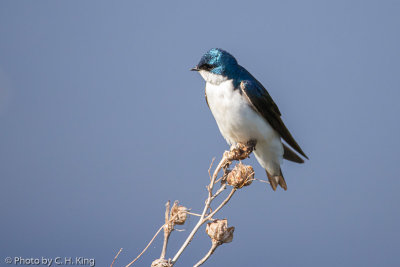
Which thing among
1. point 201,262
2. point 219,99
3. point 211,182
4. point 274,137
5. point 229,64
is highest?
point 229,64

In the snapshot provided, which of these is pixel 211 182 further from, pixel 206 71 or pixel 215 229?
pixel 206 71

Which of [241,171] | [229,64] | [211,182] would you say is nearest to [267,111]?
[229,64]

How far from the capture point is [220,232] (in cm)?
106

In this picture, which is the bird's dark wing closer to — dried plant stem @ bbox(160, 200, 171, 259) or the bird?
the bird

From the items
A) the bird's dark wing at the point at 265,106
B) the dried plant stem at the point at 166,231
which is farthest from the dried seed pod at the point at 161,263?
the bird's dark wing at the point at 265,106

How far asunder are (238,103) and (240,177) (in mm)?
785

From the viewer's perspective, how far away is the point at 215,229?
107 centimetres

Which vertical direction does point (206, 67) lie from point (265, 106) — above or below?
above

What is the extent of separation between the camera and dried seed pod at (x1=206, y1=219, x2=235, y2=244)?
41.9 inches

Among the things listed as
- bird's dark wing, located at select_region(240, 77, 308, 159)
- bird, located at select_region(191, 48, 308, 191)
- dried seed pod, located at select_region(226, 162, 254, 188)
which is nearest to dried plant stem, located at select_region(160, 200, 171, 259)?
dried seed pod, located at select_region(226, 162, 254, 188)

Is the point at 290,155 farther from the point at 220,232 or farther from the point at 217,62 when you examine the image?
the point at 220,232

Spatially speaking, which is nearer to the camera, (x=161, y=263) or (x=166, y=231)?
(x=161, y=263)

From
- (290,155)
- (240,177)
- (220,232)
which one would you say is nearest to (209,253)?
(220,232)

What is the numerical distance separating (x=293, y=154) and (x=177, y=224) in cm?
126
